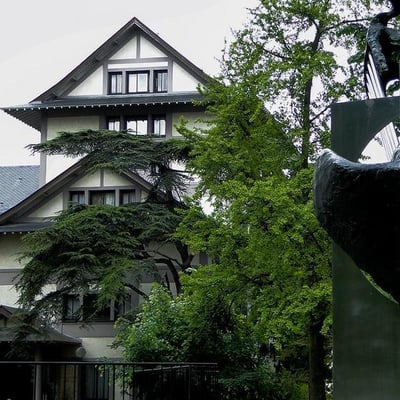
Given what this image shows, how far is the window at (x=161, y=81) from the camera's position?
32.5m

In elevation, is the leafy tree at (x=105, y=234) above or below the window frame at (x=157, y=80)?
below

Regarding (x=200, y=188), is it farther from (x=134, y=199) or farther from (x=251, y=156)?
(x=134, y=199)

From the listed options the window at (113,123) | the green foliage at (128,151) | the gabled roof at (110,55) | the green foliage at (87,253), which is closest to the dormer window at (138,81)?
the gabled roof at (110,55)

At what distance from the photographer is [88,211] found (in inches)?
1013

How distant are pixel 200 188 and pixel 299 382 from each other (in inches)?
312

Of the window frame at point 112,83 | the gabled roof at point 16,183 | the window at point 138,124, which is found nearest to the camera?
the window at point 138,124

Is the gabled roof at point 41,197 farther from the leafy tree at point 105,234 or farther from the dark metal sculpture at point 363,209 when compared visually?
the dark metal sculpture at point 363,209

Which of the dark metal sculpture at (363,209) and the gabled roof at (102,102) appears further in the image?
the gabled roof at (102,102)

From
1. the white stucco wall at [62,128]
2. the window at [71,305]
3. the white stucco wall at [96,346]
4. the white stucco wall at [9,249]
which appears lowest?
the white stucco wall at [96,346]

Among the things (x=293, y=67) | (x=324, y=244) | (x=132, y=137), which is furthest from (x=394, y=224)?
(x=132, y=137)

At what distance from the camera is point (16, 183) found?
3709cm

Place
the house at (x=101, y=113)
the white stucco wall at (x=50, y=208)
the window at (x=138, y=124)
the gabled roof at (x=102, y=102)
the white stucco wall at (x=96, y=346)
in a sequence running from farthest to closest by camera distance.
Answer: the window at (x=138, y=124)
the gabled roof at (x=102, y=102)
the white stucco wall at (x=50, y=208)
the house at (x=101, y=113)
the white stucco wall at (x=96, y=346)

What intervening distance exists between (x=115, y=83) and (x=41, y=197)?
18.7ft

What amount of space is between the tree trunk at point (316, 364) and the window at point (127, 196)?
41.0 ft
